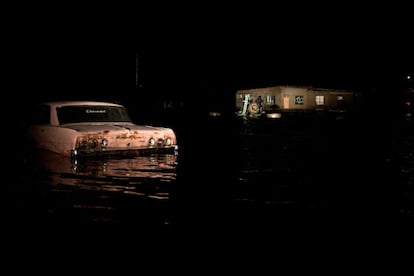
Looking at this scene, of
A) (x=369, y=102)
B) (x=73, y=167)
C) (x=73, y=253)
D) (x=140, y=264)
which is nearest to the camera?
(x=140, y=264)

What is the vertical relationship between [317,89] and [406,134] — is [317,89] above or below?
above

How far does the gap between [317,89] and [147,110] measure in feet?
60.3

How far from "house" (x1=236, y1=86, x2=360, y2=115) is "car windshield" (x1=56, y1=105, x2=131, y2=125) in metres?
33.6

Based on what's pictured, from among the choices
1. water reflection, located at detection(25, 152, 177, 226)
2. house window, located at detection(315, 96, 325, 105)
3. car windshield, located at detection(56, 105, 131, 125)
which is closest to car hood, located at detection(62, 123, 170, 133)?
car windshield, located at detection(56, 105, 131, 125)

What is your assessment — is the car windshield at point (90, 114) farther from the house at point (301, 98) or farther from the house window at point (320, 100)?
the house window at point (320, 100)

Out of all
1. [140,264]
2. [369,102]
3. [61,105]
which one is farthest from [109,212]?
[369,102]

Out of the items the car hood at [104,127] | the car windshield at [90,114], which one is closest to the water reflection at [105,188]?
the car hood at [104,127]

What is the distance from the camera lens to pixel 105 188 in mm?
7938

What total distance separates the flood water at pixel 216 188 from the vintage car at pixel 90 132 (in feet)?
1.15

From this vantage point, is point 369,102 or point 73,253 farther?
point 369,102

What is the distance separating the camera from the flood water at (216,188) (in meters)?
6.26

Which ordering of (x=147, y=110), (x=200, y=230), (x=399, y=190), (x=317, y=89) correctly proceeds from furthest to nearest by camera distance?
(x=317, y=89)
(x=147, y=110)
(x=399, y=190)
(x=200, y=230)

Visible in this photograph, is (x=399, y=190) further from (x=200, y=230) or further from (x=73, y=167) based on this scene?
(x=73, y=167)

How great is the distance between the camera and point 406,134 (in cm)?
1883
